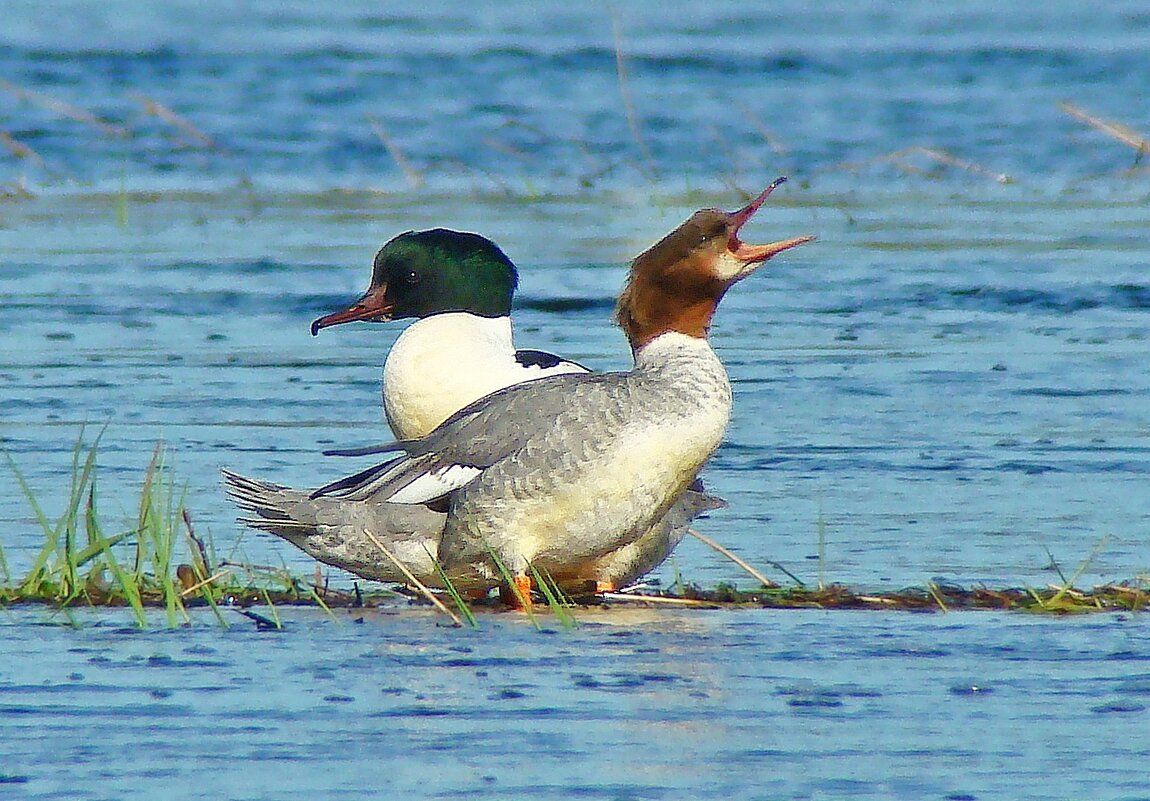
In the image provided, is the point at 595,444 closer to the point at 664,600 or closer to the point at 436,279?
the point at 664,600

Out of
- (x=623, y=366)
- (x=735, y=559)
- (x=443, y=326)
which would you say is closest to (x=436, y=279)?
(x=443, y=326)

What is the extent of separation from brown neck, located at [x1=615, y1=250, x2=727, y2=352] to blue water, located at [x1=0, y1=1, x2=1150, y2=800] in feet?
2.33

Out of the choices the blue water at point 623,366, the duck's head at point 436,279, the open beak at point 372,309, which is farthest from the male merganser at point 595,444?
the open beak at point 372,309

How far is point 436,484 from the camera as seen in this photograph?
6.19m

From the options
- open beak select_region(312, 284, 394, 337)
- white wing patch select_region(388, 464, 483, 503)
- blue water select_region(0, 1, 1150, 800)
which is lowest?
blue water select_region(0, 1, 1150, 800)

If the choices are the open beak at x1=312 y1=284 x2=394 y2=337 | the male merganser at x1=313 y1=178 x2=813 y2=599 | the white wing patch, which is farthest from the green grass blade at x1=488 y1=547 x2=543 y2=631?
the open beak at x1=312 y1=284 x2=394 y2=337

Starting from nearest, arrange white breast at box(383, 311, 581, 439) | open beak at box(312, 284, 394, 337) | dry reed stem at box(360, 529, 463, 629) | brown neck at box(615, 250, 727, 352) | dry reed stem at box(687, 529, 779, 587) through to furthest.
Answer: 1. dry reed stem at box(360, 529, 463, 629)
2. dry reed stem at box(687, 529, 779, 587)
3. brown neck at box(615, 250, 727, 352)
4. white breast at box(383, 311, 581, 439)
5. open beak at box(312, 284, 394, 337)

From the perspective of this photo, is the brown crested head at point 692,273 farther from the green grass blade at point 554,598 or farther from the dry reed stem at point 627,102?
the dry reed stem at point 627,102

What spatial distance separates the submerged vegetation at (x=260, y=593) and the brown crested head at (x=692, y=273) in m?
0.68

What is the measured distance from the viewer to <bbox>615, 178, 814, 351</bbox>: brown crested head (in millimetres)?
6250

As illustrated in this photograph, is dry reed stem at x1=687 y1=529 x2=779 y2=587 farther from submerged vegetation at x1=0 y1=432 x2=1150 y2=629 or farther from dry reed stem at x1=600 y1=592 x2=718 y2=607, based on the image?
dry reed stem at x1=600 y1=592 x2=718 y2=607

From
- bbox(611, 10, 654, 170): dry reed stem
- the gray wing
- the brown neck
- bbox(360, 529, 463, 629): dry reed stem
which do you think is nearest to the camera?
bbox(360, 529, 463, 629): dry reed stem

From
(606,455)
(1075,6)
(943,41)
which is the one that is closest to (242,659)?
(606,455)

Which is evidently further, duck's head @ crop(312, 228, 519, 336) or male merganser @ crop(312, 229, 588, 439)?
duck's head @ crop(312, 228, 519, 336)
